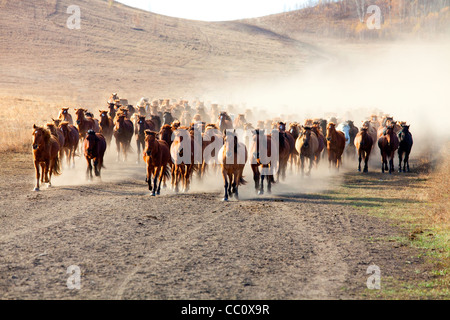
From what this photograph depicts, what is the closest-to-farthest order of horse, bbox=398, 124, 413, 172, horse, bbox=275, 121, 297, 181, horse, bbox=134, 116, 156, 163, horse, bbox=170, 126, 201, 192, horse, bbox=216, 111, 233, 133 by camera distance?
horse, bbox=170, 126, 201, 192
horse, bbox=275, 121, 297, 181
horse, bbox=398, 124, 413, 172
horse, bbox=134, 116, 156, 163
horse, bbox=216, 111, 233, 133

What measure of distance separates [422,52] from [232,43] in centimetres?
3743

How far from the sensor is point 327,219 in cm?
1440

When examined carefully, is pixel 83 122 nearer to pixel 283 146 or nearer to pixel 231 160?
pixel 283 146

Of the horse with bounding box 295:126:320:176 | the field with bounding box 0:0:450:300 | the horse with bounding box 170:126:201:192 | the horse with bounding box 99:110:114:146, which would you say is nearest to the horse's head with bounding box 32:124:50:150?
the field with bounding box 0:0:450:300

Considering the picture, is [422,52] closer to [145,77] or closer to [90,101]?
[145,77]

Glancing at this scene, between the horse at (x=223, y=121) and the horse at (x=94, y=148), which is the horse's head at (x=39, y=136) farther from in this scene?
the horse at (x=223, y=121)

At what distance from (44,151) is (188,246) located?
812 centimetres

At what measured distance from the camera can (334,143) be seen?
24.4m

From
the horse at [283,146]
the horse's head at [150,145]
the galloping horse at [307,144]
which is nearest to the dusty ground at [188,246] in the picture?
the horse's head at [150,145]

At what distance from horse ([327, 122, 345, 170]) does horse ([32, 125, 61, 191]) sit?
447 inches

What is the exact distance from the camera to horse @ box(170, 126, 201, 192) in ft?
59.4

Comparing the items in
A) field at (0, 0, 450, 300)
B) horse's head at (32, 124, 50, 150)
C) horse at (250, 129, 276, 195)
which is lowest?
field at (0, 0, 450, 300)

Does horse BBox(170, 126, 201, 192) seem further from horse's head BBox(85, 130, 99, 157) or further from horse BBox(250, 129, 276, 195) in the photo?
horse's head BBox(85, 130, 99, 157)
